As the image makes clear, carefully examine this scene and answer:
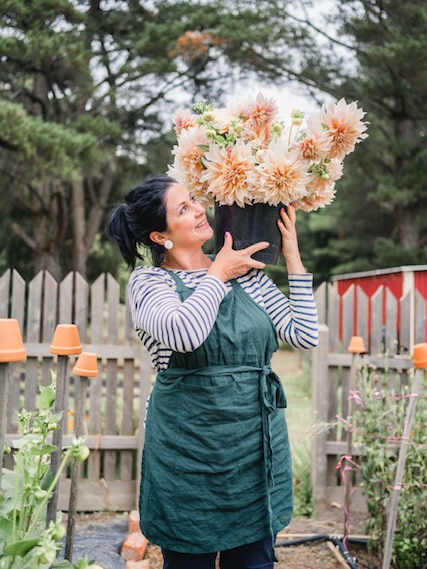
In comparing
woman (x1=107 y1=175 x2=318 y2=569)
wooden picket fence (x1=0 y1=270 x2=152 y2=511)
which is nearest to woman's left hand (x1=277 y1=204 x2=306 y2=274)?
woman (x1=107 y1=175 x2=318 y2=569)

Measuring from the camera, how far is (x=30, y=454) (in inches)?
52.4

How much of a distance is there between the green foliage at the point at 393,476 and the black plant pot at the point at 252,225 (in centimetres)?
124

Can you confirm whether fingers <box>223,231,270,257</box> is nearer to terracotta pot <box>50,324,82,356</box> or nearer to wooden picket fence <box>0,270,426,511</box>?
terracotta pot <box>50,324,82,356</box>

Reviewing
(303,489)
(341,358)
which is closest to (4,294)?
(341,358)

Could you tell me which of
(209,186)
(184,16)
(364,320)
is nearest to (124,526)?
(364,320)

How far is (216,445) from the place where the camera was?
150 centimetres

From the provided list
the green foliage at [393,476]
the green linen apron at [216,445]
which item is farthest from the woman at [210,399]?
the green foliage at [393,476]

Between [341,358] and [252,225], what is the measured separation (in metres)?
2.24

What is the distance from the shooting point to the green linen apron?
4.92 ft

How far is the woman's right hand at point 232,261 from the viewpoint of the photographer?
1501 millimetres

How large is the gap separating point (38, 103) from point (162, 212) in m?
10.2

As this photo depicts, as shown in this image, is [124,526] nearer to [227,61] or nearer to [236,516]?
[236,516]

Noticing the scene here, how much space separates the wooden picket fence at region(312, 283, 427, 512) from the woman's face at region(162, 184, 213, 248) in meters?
2.09

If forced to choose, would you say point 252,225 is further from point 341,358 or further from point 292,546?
point 341,358
